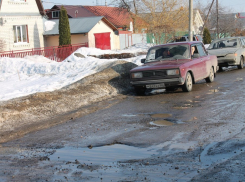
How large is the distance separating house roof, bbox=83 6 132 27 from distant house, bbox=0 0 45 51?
867 inches

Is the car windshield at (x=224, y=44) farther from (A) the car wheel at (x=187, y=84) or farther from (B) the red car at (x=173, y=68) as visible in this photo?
(A) the car wheel at (x=187, y=84)

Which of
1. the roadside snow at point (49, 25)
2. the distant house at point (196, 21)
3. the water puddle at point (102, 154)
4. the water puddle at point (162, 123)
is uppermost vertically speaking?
the distant house at point (196, 21)

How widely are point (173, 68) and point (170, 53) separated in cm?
142

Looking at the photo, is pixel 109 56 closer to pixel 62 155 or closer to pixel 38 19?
pixel 38 19

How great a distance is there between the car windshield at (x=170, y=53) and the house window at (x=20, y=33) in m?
21.1

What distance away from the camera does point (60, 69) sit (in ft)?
62.8

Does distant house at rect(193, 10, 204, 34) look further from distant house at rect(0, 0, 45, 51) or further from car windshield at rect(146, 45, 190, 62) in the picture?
car windshield at rect(146, 45, 190, 62)

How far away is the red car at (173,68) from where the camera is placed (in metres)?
11.7

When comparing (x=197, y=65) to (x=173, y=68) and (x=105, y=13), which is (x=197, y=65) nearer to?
(x=173, y=68)

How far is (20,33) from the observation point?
32375mm

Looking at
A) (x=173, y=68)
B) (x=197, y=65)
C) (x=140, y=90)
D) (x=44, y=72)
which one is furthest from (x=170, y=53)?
(x=44, y=72)

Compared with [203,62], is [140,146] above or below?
below

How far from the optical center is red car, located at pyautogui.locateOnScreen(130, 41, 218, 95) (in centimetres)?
1166

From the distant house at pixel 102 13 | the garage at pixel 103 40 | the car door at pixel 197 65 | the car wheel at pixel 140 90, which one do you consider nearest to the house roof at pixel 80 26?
the garage at pixel 103 40
